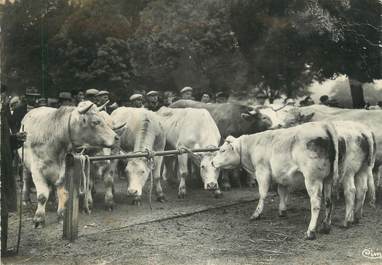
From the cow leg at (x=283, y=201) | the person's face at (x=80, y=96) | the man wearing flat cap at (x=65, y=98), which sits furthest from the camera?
the person's face at (x=80, y=96)

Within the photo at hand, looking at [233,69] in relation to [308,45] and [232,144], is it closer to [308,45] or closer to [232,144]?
[308,45]

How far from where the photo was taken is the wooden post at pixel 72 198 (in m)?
6.75

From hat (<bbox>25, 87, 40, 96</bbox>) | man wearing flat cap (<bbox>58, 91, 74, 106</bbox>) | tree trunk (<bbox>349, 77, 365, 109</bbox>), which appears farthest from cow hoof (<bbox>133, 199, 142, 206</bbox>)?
tree trunk (<bbox>349, 77, 365, 109</bbox>)

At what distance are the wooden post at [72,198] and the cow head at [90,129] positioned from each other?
1.00 metres

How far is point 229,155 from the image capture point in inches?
345

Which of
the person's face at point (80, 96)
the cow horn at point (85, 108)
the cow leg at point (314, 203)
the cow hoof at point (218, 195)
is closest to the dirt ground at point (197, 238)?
the cow leg at point (314, 203)

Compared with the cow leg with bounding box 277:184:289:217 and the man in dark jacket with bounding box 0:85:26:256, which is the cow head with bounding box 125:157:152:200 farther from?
the man in dark jacket with bounding box 0:85:26:256

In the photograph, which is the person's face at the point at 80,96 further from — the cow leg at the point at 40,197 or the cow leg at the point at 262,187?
the cow leg at the point at 262,187

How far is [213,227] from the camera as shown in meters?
7.64

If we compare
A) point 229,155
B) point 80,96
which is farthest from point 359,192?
point 80,96

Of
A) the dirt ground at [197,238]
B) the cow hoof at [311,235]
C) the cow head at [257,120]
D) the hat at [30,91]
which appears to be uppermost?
the hat at [30,91]

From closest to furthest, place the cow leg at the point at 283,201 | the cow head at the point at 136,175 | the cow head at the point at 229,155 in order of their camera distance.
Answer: the cow leg at the point at 283,201 < the cow head at the point at 229,155 < the cow head at the point at 136,175

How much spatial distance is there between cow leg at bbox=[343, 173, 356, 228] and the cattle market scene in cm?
2

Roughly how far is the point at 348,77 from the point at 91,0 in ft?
21.0
